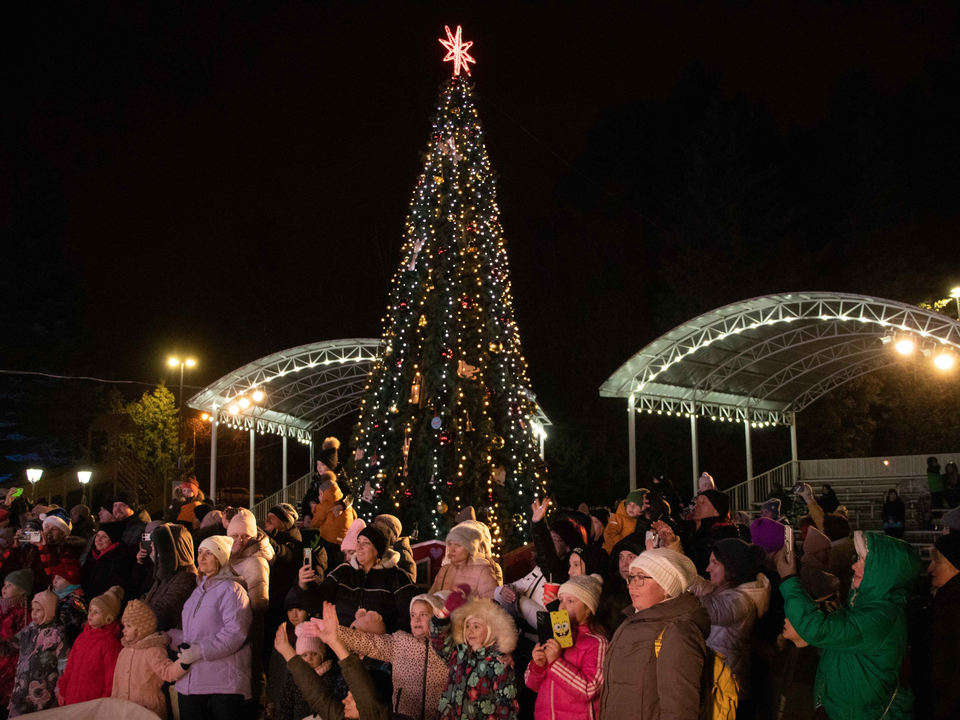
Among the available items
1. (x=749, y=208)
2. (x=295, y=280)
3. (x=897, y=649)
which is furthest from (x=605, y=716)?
(x=295, y=280)

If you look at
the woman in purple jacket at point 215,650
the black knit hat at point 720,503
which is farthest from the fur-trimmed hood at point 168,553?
the black knit hat at point 720,503

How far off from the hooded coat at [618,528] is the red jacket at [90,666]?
465 centimetres

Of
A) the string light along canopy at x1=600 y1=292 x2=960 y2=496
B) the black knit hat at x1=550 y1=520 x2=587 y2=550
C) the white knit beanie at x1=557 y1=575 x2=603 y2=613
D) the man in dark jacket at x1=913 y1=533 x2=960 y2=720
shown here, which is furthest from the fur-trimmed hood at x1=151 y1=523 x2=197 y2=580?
the string light along canopy at x1=600 y1=292 x2=960 y2=496

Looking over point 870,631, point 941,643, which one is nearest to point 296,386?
point 941,643

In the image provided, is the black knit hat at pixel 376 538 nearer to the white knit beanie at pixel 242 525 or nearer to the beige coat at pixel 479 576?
the beige coat at pixel 479 576

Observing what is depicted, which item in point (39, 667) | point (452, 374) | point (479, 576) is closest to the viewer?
point (479, 576)

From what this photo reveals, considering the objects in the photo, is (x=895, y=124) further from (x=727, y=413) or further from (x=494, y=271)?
(x=494, y=271)

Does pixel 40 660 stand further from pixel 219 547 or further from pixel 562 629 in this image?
pixel 562 629

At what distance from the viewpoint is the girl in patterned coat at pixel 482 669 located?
463 cm

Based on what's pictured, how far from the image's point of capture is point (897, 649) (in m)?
4.30

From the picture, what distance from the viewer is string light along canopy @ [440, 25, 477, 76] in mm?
13148

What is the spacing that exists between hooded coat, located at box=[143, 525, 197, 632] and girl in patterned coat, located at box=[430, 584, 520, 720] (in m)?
2.68

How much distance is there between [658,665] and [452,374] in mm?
8441

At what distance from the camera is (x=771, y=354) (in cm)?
2134
